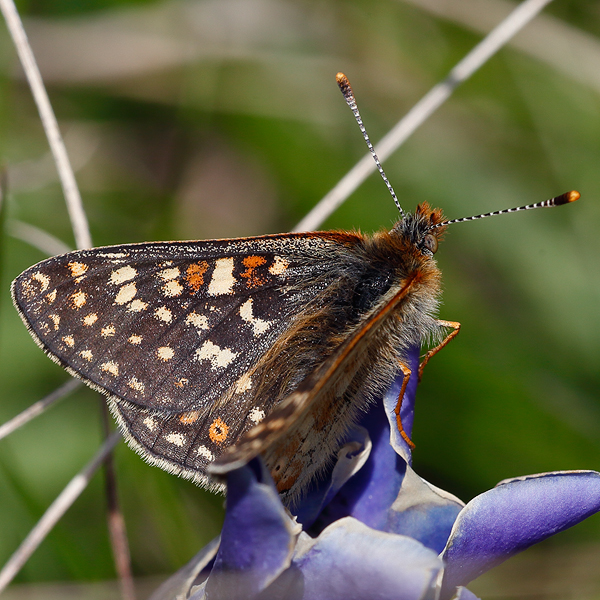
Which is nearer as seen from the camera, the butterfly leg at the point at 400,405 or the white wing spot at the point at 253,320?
the butterfly leg at the point at 400,405

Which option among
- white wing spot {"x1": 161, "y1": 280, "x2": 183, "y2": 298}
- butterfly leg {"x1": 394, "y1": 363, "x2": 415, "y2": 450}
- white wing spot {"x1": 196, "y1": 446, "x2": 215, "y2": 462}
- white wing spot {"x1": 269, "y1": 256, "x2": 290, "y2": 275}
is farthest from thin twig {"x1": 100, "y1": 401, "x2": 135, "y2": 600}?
butterfly leg {"x1": 394, "y1": 363, "x2": 415, "y2": 450}

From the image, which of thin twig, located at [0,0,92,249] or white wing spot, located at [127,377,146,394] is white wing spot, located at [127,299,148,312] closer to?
white wing spot, located at [127,377,146,394]

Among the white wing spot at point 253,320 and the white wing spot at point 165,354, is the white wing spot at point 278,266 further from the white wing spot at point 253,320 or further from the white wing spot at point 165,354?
the white wing spot at point 165,354

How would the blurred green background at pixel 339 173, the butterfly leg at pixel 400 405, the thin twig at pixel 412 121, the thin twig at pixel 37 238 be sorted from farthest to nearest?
the blurred green background at pixel 339 173
the thin twig at pixel 37 238
the thin twig at pixel 412 121
the butterfly leg at pixel 400 405

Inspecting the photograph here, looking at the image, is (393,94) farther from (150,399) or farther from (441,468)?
(150,399)

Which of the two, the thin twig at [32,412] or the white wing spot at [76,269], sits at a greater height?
the white wing spot at [76,269]

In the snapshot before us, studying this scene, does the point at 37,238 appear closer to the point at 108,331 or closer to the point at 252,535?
the point at 108,331

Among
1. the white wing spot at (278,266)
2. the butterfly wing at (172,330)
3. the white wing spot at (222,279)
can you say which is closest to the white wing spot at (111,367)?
the butterfly wing at (172,330)
